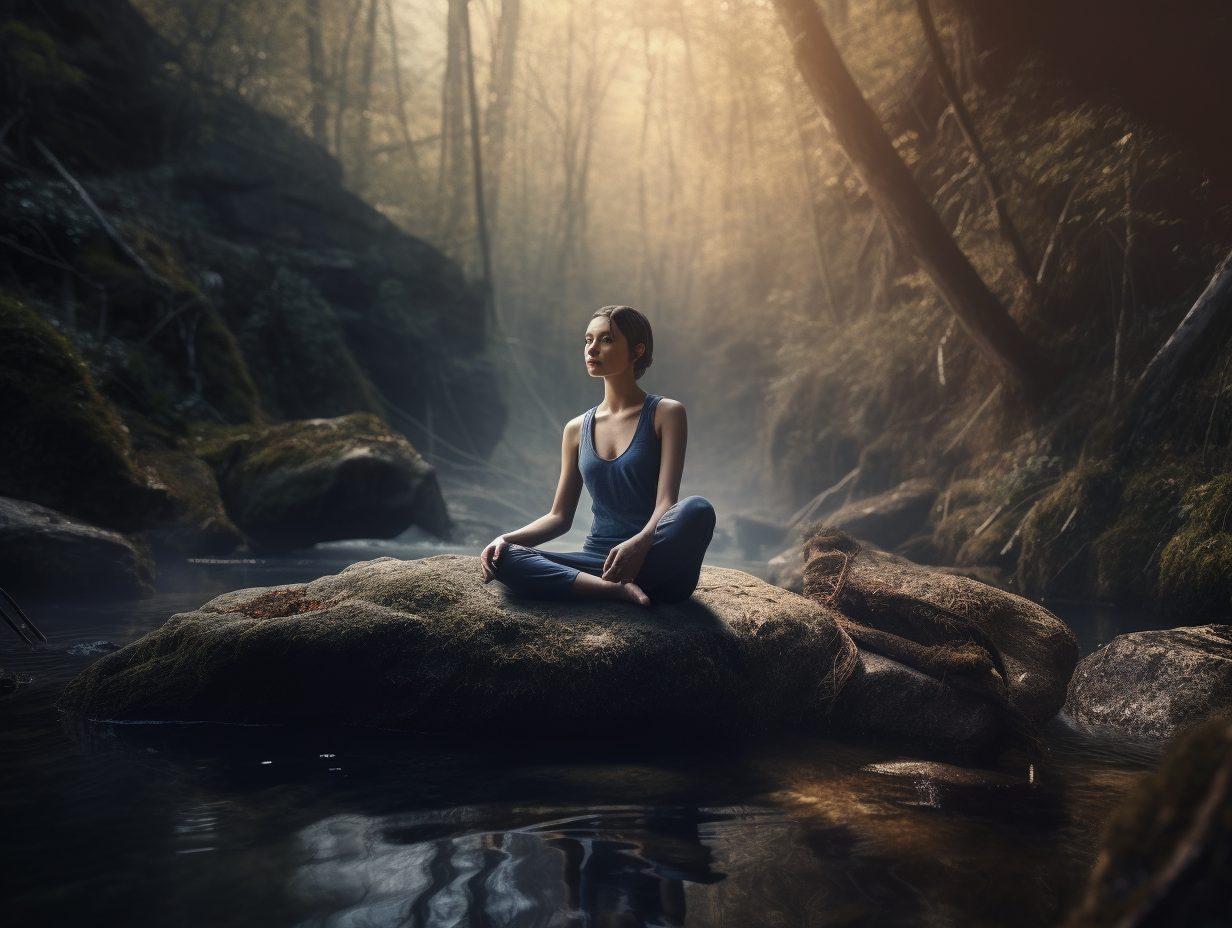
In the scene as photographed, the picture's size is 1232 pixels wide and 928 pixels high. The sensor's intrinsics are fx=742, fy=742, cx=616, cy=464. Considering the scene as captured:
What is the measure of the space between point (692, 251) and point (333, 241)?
20.7 metres

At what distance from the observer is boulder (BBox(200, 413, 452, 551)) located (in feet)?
29.7

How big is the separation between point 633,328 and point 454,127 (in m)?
23.4

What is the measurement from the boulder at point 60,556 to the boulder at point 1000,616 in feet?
18.4

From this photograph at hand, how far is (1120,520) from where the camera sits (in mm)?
7449

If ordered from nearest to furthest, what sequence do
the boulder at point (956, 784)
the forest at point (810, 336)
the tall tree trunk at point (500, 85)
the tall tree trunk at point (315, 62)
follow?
the boulder at point (956, 784)
the forest at point (810, 336)
the tall tree trunk at point (315, 62)
the tall tree trunk at point (500, 85)

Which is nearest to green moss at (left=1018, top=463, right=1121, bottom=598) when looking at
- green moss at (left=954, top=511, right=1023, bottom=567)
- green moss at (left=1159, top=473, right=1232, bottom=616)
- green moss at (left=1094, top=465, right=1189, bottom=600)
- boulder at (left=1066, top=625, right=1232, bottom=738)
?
green moss at (left=1094, top=465, right=1189, bottom=600)

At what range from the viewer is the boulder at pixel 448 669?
329cm

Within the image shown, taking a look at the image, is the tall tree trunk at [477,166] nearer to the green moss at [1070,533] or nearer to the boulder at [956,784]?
the green moss at [1070,533]

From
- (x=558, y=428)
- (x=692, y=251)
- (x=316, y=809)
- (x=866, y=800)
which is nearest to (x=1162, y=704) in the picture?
(x=866, y=800)

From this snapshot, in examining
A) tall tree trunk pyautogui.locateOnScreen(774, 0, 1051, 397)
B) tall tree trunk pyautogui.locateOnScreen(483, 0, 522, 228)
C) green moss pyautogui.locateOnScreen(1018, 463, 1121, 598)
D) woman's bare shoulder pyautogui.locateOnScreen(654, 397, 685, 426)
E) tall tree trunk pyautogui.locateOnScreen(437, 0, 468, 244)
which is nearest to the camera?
woman's bare shoulder pyautogui.locateOnScreen(654, 397, 685, 426)

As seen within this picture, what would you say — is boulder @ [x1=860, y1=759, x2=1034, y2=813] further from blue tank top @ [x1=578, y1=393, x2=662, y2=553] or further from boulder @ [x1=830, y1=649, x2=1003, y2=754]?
blue tank top @ [x1=578, y1=393, x2=662, y2=553]

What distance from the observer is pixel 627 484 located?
3684mm

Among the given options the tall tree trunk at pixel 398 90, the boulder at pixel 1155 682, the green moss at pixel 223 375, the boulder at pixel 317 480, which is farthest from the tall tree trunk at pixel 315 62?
the boulder at pixel 1155 682

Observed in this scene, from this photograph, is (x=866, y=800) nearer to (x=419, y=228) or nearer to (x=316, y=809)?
(x=316, y=809)
